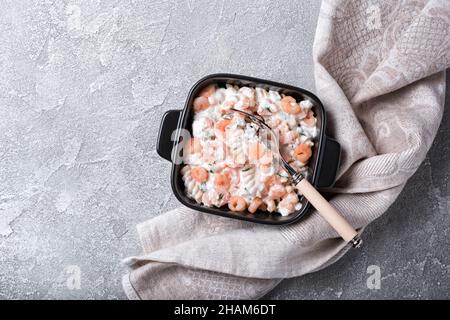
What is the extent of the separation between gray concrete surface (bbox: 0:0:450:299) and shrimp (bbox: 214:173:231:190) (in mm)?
245

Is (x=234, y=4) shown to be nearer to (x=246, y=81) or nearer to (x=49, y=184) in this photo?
(x=246, y=81)

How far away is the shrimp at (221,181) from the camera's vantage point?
1.33 meters

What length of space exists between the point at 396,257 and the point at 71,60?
1.15m

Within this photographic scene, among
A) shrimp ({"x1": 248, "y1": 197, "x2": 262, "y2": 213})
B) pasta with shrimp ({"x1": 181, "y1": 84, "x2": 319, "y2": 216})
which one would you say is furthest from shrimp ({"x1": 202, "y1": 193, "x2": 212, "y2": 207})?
shrimp ({"x1": 248, "y1": 197, "x2": 262, "y2": 213})

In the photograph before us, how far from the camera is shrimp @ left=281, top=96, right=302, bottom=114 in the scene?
4.39 ft

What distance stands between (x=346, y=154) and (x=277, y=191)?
216mm

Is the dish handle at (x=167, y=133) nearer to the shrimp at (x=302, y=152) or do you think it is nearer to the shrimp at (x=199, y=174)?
the shrimp at (x=199, y=174)

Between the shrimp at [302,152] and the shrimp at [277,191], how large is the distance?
9 cm

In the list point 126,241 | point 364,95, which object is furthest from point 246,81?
point 126,241

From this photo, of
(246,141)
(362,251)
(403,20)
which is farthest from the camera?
(362,251)

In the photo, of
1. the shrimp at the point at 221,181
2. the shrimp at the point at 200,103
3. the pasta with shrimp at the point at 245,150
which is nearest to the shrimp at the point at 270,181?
the pasta with shrimp at the point at 245,150

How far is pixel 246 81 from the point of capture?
1.36 m

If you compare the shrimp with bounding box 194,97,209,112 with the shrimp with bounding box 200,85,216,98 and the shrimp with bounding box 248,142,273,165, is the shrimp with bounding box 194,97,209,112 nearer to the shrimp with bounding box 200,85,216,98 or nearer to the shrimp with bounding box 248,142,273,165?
the shrimp with bounding box 200,85,216,98

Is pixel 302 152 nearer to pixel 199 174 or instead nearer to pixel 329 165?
pixel 329 165
